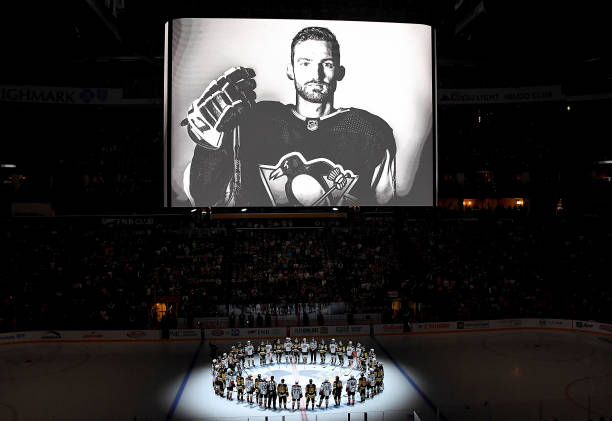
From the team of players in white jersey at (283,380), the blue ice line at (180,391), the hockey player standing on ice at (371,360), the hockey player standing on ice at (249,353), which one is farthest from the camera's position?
the hockey player standing on ice at (249,353)

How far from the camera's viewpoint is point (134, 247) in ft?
112

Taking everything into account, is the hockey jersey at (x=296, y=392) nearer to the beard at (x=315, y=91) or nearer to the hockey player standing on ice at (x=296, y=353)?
the hockey player standing on ice at (x=296, y=353)

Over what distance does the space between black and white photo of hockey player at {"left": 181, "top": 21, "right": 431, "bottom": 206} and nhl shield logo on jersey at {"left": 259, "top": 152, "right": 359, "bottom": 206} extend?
4 cm

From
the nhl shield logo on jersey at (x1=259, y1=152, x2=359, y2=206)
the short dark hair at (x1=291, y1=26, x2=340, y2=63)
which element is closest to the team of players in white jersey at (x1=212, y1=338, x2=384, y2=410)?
the nhl shield logo on jersey at (x1=259, y1=152, x2=359, y2=206)

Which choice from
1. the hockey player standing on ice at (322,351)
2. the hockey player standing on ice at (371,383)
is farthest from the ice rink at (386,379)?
the hockey player standing on ice at (322,351)

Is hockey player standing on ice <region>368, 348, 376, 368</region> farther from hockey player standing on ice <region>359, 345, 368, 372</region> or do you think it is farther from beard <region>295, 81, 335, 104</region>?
beard <region>295, 81, 335, 104</region>

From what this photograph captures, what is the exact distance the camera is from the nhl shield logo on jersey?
882 inches

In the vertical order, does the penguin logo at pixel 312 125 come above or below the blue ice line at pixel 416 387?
above

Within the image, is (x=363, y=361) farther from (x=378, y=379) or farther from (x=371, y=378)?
(x=371, y=378)

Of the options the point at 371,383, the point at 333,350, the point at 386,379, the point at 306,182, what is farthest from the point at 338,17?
the point at 371,383

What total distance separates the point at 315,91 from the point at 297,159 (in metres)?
2.87

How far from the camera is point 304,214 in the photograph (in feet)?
82.5

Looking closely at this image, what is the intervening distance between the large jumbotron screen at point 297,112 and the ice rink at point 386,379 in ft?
22.6

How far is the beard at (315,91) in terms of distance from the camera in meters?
22.6
